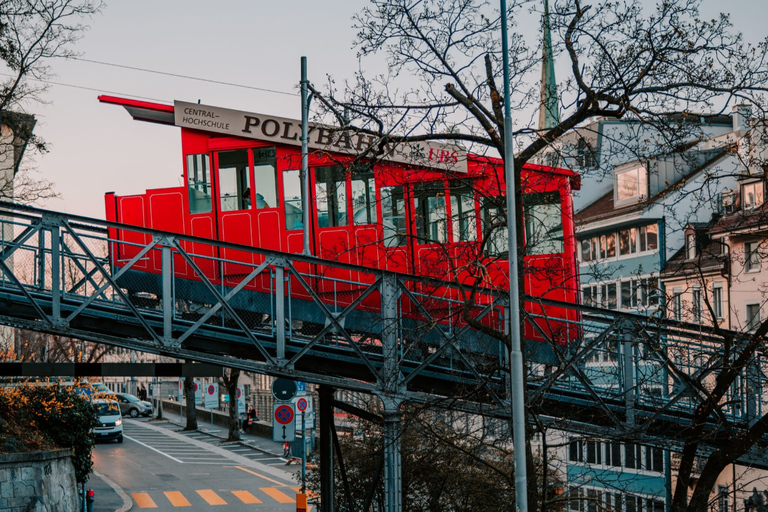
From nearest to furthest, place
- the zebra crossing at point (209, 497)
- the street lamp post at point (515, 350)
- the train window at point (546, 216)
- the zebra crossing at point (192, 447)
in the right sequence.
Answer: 1. the street lamp post at point (515, 350)
2. the train window at point (546, 216)
3. the zebra crossing at point (209, 497)
4. the zebra crossing at point (192, 447)

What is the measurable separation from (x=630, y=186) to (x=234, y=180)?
42.9m

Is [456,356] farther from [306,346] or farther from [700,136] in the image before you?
[700,136]

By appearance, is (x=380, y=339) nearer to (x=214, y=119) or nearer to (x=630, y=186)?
(x=214, y=119)

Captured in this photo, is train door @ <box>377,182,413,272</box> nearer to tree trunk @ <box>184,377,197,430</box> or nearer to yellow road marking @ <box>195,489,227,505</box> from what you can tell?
yellow road marking @ <box>195,489,227,505</box>

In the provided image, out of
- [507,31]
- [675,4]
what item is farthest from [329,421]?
[675,4]

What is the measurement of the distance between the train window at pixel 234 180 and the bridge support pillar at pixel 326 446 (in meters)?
3.93

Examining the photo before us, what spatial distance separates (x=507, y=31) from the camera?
14.4m

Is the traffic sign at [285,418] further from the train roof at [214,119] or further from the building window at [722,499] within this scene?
the building window at [722,499]

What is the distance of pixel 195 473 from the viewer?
128 ft

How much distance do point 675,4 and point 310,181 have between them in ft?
25.5

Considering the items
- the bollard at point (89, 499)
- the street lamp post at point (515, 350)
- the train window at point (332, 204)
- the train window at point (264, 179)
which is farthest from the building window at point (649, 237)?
the street lamp post at point (515, 350)

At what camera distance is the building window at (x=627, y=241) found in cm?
5800


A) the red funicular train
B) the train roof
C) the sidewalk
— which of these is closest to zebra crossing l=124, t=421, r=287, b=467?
the sidewalk

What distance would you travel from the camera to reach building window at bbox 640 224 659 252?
2211 inches
